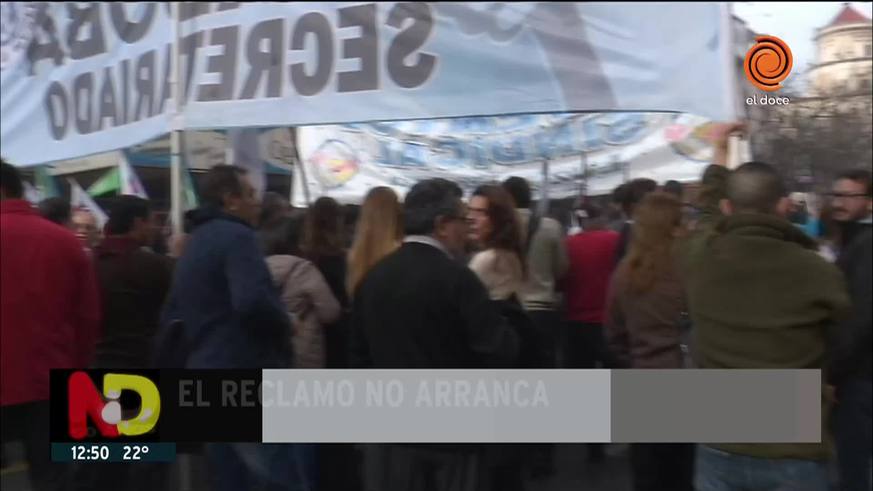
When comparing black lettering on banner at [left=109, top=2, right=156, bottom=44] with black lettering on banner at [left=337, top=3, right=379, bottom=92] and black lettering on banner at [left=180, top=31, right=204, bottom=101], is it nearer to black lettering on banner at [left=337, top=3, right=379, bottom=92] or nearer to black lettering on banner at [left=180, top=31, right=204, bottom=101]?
black lettering on banner at [left=180, top=31, right=204, bottom=101]

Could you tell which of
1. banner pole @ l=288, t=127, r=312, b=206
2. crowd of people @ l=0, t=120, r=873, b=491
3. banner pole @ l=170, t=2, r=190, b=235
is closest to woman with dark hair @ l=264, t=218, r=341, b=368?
crowd of people @ l=0, t=120, r=873, b=491

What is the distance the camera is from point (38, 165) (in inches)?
220

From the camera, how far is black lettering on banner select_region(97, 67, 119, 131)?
17.0ft

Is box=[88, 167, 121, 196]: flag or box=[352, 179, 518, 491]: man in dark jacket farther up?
box=[88, 167, 121, 196]: flag

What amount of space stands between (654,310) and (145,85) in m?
3.02

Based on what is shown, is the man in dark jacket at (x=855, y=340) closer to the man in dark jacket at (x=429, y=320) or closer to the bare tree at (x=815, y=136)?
the bare tree at (x=815, y=136)

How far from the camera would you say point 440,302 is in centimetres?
313

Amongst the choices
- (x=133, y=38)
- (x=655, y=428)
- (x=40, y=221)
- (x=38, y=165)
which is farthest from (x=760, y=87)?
(x=38, y=165)

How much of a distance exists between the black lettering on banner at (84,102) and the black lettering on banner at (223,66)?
0.77 metres

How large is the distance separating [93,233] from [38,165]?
2.74 ft

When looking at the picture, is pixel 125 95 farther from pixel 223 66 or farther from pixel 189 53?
pixel 223 66

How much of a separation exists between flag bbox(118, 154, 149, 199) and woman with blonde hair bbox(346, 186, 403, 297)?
1850mm

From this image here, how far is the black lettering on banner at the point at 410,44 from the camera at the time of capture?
4.74 metres

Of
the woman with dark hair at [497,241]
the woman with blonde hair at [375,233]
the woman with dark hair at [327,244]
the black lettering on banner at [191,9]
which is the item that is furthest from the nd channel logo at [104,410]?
the black lettering on banner at [191,9]
